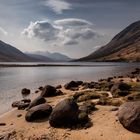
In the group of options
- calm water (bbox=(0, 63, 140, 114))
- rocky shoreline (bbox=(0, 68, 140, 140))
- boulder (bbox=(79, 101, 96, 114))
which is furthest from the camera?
calm water (bbox=(0, 63, 140, 114))

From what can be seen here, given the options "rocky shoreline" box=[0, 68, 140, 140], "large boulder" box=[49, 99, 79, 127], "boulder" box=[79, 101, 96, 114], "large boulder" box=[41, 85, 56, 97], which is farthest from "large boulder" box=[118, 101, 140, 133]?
"large boulder" box=[41, 85, 56, 97]

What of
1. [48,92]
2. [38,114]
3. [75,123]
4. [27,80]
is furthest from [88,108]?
[27,80]

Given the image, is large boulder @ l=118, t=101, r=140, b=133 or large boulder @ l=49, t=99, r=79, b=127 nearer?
large boulder @ l=118, t=101, r=140, b=133

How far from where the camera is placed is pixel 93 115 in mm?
26391

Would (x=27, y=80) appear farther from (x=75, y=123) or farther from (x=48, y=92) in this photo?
(x=75, y=123)

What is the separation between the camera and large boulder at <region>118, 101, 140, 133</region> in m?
21.3

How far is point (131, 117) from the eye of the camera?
2167cm

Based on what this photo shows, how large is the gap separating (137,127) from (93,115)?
5.81 metres

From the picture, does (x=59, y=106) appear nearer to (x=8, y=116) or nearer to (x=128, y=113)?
(x=128, y=113)

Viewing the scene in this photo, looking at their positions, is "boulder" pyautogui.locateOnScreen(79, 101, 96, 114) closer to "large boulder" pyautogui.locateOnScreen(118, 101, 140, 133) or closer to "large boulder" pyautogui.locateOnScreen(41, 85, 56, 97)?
"large boulder" pyautogui.locateOnScreen(118, 101, 140, 133)

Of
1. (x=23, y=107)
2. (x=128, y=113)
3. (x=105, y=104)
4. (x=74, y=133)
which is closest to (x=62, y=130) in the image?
(x=74, y=133)

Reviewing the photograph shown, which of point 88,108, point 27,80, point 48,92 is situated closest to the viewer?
point 88,108

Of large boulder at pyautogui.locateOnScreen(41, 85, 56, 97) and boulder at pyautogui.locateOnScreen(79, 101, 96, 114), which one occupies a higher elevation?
boulder at pyautogui.locateOnScreen(79, 101, 96, 114)

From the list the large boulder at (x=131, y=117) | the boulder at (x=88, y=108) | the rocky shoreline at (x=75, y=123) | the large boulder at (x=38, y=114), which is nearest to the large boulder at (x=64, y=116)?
the rocky shoreline at (x=75, y=123)
